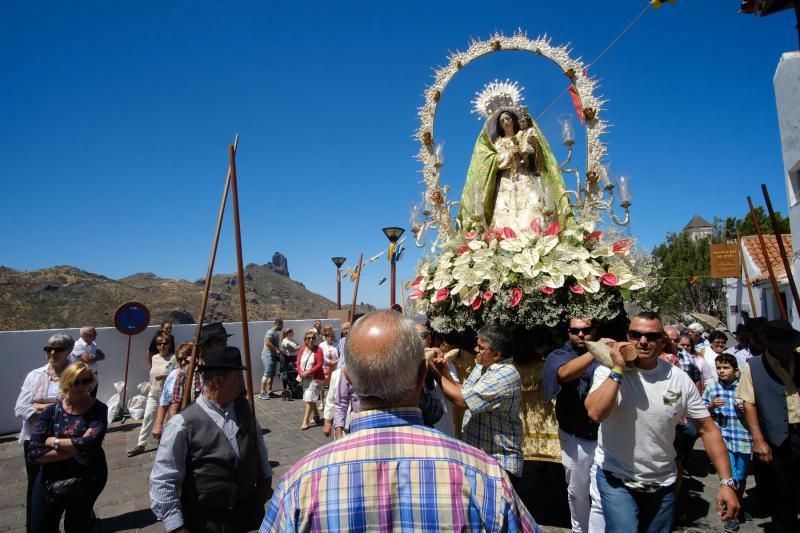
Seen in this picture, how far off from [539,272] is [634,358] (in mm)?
1534

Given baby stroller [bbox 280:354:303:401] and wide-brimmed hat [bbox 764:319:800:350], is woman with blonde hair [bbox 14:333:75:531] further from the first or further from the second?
baby stroller [bbox 280:354:303:401]

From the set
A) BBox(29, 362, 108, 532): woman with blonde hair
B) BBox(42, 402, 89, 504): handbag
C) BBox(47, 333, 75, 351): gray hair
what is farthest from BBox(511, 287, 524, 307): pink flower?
BBox(47, 333, 75, 351): gray hair

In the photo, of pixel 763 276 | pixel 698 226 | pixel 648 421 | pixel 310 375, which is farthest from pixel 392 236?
pixel 698 226

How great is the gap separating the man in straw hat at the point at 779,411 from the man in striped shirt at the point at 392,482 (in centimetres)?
338

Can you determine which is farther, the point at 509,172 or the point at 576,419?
the point at 509,172

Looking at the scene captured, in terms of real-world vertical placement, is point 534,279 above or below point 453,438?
above

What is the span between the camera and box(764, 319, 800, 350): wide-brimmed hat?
3596mm

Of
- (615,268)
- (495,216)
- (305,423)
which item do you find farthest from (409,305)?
(305,423)

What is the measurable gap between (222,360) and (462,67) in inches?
198

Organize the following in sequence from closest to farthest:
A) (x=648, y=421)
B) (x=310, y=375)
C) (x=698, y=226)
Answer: (x=648, y=421) < (x=310, y=375) < (x=698, y=226)

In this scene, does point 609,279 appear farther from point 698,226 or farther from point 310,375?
point 698,226

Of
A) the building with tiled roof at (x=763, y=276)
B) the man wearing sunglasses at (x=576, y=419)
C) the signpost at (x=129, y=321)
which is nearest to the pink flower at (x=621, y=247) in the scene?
the man wearing sunglasses at (x=576, y=419)

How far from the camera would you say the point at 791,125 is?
397 inches

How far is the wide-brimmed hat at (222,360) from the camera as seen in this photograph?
264 centimetres
